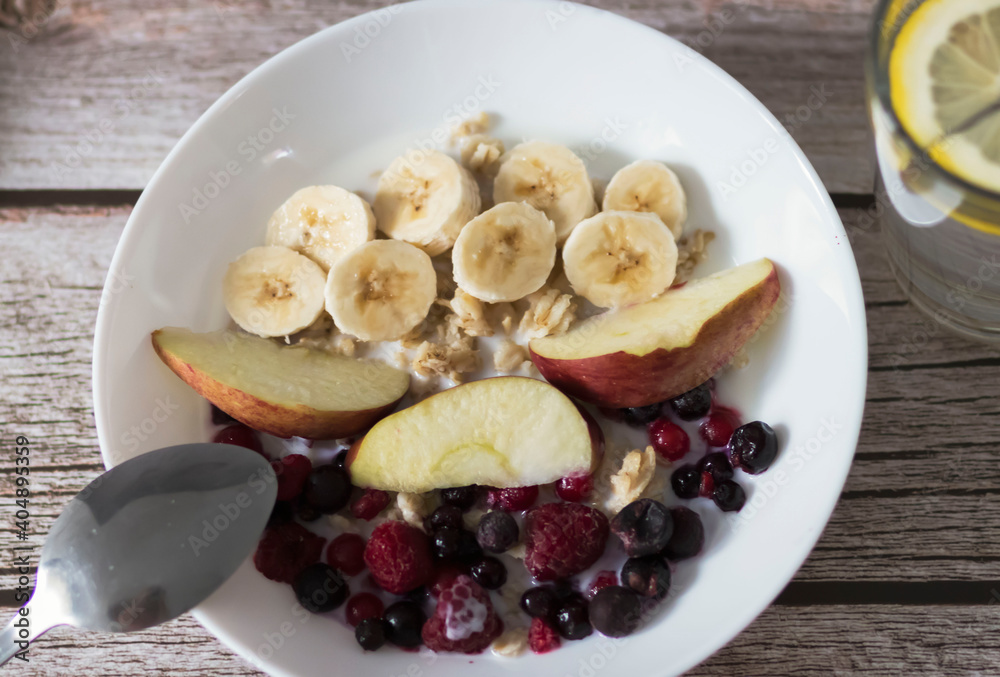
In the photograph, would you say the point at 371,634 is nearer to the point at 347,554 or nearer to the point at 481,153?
the point at 347,554

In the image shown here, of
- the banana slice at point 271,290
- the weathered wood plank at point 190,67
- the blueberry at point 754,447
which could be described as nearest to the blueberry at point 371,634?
the banana slice at point 271,290

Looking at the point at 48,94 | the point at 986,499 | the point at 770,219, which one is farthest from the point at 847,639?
the point at 48,94

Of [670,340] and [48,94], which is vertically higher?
[48,94]

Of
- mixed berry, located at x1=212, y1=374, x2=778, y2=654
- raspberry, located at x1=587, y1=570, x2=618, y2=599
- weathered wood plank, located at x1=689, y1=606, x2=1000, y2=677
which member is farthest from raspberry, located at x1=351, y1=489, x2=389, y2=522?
weathered wood plank, located at x1=689, y1=606, x2=1000, y2=677

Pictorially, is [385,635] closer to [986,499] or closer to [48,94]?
[986,499]

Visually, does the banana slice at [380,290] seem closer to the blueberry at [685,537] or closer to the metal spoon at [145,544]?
the metal spoon at [145,544]

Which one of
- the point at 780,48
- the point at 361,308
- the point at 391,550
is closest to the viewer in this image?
the point at 391,550
